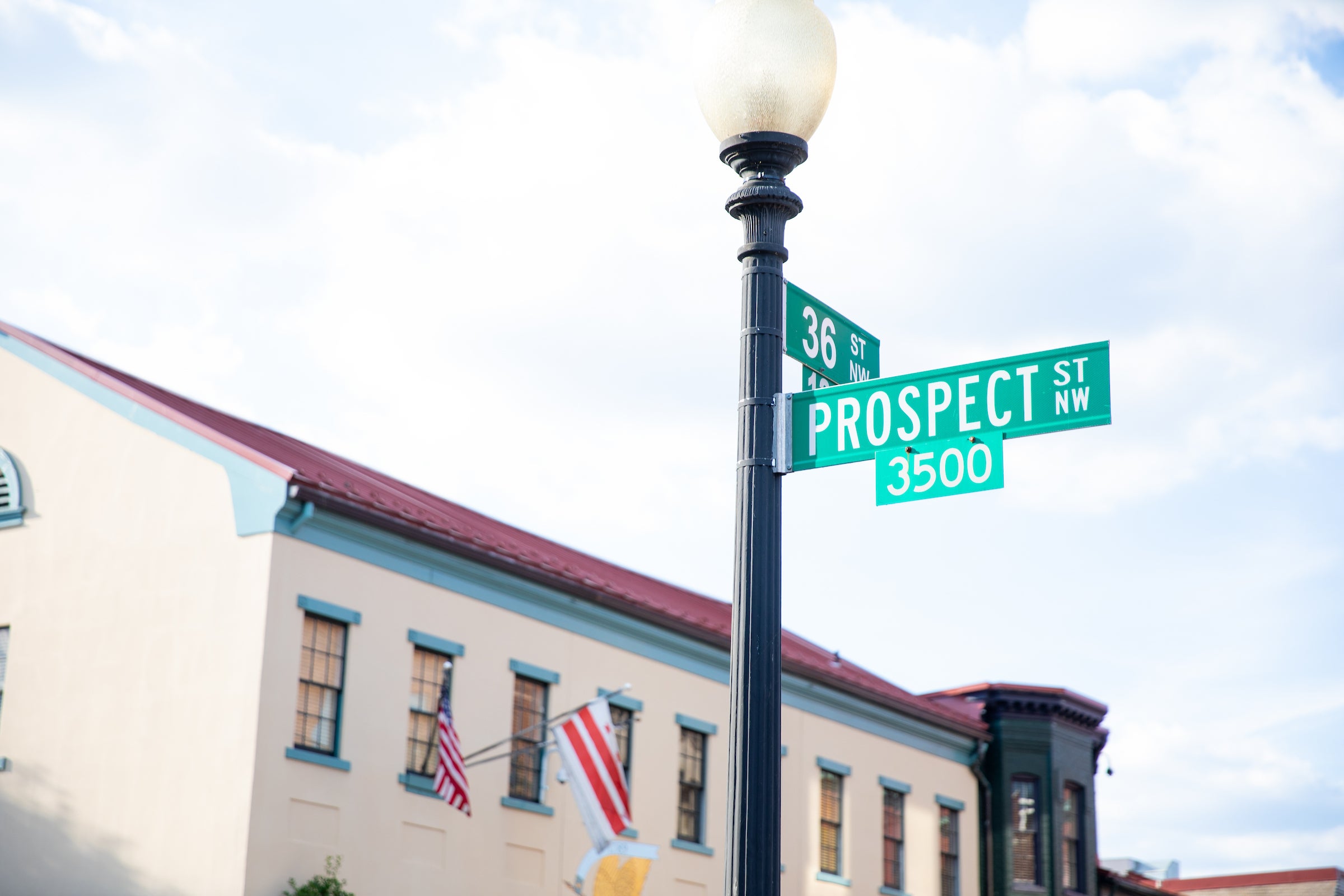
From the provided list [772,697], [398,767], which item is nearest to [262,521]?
[398,767]

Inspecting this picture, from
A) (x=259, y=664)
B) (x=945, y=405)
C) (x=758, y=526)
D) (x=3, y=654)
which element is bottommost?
(x=758, y=526)

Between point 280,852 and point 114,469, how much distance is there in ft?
17.3

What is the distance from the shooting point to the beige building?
17766 millimetres

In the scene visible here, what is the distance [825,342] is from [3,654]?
15.6 m

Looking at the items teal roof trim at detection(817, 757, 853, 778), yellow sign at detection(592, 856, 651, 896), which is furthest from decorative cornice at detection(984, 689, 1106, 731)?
yellow sign at detection(592, 856, 651, 896)

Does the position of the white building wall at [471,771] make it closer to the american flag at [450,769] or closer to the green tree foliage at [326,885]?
Answer: the green tree foliage at [326,885]

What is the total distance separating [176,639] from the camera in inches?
723

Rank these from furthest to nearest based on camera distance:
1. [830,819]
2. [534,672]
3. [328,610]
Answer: [830,819], [534,672], [328,610]

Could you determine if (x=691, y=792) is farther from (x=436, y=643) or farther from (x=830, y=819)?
(x=436, y=643)

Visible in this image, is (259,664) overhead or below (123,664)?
below

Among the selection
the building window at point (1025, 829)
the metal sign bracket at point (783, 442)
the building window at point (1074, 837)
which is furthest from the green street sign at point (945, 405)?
the building window at point (1074, 837)

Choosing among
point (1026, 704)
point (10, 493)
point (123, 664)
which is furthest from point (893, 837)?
point (10, 493)

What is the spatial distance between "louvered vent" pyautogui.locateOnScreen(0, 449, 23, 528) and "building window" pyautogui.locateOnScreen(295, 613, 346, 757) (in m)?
4.47

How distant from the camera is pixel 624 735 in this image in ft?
73.8
